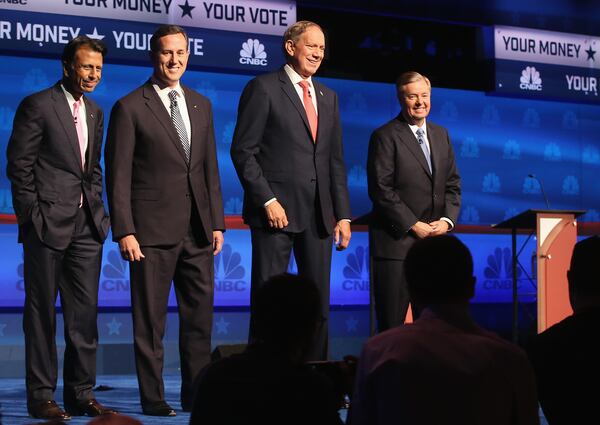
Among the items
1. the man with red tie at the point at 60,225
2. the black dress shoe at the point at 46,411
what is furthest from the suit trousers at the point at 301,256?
the black dress shoe at the point at 46,411

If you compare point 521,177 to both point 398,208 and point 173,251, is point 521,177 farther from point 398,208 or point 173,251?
point 173,251

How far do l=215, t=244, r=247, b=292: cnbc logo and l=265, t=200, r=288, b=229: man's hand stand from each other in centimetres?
359

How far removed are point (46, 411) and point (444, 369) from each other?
262 centimetres

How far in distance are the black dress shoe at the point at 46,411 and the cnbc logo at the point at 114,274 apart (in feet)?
10.5

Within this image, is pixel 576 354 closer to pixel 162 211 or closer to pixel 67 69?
pixel 162 211

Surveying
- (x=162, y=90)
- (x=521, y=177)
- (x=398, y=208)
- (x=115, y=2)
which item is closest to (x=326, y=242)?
(x=398, y=208)

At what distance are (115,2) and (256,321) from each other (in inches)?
214

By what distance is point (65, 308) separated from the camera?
169 inches

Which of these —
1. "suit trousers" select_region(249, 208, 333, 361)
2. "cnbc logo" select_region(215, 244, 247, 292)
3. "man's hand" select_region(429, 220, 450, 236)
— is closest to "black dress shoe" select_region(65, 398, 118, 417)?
"suit trousers" select_region(249, 208, 333, 361)

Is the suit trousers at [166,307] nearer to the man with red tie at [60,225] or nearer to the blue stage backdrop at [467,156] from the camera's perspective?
the man with red tie at [60,225]

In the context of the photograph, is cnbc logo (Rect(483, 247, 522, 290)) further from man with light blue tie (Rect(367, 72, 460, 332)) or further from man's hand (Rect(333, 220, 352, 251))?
man's hand (Rect(333, 220, 352, 251))

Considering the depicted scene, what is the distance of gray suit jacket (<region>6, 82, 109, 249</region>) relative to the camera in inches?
164

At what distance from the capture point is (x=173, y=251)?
4203 millimetres

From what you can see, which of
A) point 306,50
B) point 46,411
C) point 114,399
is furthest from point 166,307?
point 306,50
